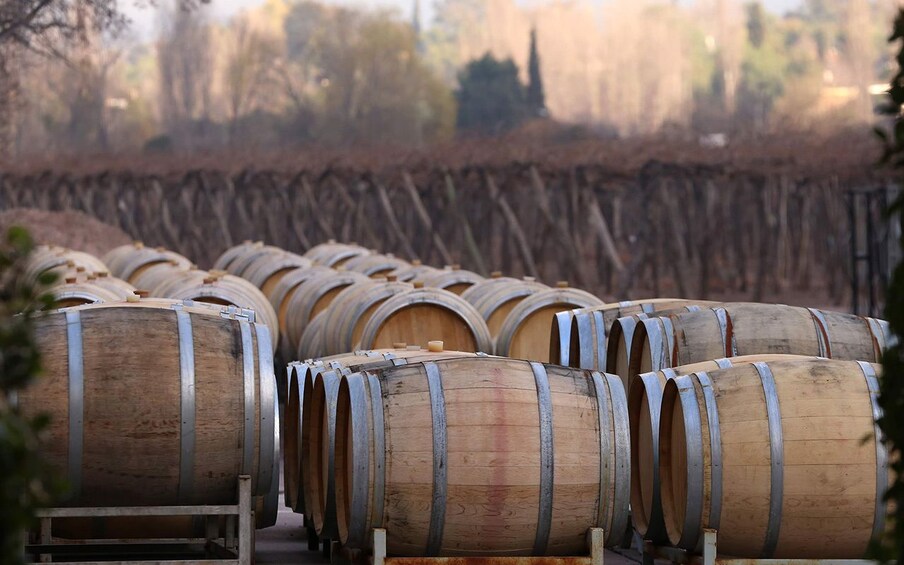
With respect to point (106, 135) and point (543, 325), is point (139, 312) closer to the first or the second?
point (543, 325)

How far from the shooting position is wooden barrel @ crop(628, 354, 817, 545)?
6.47m

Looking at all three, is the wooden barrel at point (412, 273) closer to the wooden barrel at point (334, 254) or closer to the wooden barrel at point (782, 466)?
the wooden barrel at point (334, 254)

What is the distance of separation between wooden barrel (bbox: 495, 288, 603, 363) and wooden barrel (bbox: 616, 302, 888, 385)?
263cm

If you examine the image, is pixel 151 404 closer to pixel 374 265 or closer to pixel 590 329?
pixel 590 329

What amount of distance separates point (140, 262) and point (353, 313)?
6.37m

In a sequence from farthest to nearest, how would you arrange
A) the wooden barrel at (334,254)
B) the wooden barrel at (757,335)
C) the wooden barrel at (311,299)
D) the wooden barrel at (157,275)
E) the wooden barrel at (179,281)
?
the wooden barrel at (334,254) → the wooden barrel at (157,275) → the wooden barrel at (311,299) → the wooden barrel at (179,281) → the wooden barrel at (757,335)

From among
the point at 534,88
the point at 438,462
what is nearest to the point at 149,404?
the point at 438,462

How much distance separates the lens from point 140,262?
53.9 feet

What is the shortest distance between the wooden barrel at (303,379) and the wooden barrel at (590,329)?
1.27 m

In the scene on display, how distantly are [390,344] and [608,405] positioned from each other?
3831 mm

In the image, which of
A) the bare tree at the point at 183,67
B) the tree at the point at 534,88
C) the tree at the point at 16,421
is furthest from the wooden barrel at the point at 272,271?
the bare tree at the point at 183,67

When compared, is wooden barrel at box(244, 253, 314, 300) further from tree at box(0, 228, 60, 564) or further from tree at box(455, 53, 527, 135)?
tree at box(455, 53, 527, 135)

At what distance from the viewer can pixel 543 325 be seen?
34.6 ft

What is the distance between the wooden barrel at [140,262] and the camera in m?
16.2
